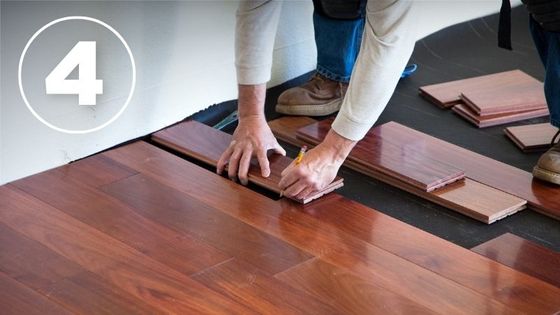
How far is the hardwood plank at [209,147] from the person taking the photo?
282 centimetres

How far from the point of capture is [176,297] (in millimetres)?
2188

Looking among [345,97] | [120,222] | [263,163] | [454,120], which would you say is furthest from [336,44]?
[120,222]

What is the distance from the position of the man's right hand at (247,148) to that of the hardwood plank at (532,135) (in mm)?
1056

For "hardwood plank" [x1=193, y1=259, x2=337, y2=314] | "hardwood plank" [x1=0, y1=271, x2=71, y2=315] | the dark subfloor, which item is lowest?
the dark subfloor

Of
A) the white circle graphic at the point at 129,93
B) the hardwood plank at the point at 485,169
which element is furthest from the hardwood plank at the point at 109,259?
the hardwood plank at the point at 485,169

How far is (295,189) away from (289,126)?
0.74m

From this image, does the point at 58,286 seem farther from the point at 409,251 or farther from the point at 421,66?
the point at 421,66

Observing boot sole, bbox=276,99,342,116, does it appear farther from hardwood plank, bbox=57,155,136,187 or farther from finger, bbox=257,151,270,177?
hardwood plank, bbox=57,155,136,187

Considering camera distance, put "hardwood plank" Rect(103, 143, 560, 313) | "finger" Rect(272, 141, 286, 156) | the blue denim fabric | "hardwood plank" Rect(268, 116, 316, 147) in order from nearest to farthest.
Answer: "hardwood plank" Rect(103, 143, 560, 313) < "finger" Rect(272, 141, 286, 156) < "hardwood plank" Rect(268, 116, 316, 147) < the blue denim fabric

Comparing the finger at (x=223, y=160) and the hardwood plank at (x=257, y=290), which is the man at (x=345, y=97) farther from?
the hardwood plank at (x=257, y=290)

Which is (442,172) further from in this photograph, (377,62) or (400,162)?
(377,62)

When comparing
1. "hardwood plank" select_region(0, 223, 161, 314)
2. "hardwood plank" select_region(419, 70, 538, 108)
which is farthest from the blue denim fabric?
"hardwood plank" select_region(0, 223, 161, 314)

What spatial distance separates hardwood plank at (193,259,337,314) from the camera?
7.13 ft

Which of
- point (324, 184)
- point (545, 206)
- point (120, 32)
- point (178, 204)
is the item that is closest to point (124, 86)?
point (120, 32)
